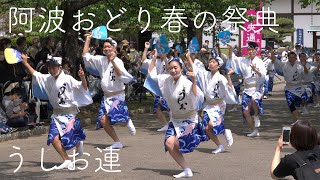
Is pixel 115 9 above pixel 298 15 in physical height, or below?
below

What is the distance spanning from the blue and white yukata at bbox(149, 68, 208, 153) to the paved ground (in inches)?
19.0

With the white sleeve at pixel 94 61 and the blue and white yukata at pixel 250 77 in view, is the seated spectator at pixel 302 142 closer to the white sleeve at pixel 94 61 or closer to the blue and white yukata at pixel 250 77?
the white sleeve at pixel 94 61

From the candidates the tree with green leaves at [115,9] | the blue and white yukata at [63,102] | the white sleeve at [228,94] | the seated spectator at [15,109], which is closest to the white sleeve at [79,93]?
the blue and white yukata at [63,102]

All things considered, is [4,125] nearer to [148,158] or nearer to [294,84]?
[148,158]

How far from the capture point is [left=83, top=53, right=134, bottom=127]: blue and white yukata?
10391 mm

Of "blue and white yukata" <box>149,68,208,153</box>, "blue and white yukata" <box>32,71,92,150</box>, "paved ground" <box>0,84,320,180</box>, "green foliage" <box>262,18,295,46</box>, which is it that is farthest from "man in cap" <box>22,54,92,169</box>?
"green foliage" <box>262,18,295,46</box>

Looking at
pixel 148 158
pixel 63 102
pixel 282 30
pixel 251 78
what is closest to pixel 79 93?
pixel 63 102

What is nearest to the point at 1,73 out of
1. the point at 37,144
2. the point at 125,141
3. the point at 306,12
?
the point at 37,144

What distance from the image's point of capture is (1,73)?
40.6 ft

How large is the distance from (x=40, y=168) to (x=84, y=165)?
61 centimetres

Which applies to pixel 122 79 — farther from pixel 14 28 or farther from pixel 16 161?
pixel 14 28

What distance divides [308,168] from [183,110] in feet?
14.1

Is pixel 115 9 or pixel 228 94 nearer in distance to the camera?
pixel 228 94

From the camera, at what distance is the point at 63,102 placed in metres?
8.73
